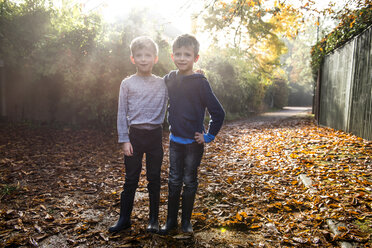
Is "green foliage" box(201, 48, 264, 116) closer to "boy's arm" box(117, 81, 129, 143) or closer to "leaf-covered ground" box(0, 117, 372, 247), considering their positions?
"leaf-covered ground" box(0, 117, 372, 247)

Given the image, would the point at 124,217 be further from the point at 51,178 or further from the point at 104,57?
the point at 104,57

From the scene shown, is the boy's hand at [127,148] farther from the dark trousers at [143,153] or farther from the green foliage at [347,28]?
the green foliage at [347,28]

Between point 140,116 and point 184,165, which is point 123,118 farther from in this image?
point 184,165

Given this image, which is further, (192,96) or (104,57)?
(104,57)

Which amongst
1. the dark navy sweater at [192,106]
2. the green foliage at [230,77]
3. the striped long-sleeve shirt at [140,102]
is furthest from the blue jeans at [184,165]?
the green foliage at [230,77]

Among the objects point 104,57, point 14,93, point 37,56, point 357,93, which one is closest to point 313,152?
point 357,93

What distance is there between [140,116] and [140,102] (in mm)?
135

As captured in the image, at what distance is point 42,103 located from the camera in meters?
9.44

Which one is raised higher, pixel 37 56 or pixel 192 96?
pixel 37 56

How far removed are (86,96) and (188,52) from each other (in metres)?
6.35

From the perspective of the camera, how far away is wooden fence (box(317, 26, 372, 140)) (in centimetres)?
577

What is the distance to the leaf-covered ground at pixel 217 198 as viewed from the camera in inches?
94.7

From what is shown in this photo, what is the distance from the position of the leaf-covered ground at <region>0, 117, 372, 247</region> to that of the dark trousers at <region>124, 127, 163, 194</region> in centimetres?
52

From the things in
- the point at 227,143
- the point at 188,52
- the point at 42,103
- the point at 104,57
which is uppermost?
the point at 104,57
